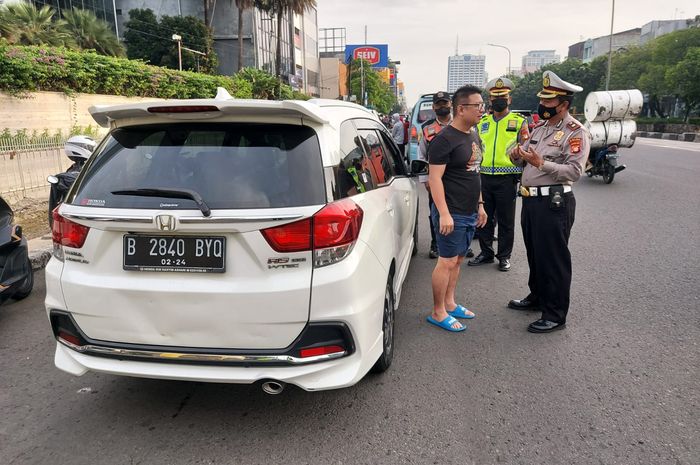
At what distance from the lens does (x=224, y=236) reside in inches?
95.0

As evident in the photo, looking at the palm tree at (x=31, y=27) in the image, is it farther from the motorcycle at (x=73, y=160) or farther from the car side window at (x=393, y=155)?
the car side window at (x=393, y=155)

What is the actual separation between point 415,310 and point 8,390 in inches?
121

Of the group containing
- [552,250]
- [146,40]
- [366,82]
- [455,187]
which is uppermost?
[366,82]

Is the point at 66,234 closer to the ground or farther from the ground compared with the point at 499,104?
closer to the ground

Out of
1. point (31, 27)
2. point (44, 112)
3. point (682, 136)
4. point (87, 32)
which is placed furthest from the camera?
point (682, 136)

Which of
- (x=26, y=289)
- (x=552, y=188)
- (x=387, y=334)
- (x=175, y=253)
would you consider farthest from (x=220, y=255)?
(x=26, y=289)

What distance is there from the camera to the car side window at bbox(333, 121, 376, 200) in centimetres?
266

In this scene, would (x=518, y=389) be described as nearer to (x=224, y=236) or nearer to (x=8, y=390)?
(x=224, y=236)

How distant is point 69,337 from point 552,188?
3.38m

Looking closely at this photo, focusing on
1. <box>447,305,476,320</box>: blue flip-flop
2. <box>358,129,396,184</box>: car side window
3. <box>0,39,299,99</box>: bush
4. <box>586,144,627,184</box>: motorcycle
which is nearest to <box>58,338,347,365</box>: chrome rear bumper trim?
<box>358,129,396,184</box>: car side window

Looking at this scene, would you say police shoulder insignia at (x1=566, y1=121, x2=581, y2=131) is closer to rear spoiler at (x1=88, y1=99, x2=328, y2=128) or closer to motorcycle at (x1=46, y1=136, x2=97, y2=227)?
rear spoiler at (x1=88, y1=99, x2=328, y2=128)

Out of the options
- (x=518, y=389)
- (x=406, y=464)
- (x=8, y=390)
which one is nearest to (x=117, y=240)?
(x=8, y=390)

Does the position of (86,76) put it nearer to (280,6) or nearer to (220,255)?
(220,255)

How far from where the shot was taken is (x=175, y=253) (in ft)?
8.09
